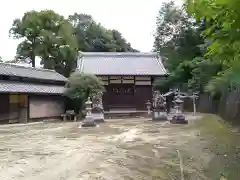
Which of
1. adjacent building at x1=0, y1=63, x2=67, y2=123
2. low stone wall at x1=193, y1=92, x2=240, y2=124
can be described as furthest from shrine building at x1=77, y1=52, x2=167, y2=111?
low stone wall at x1=193, y1=92, x2=240, y2=124

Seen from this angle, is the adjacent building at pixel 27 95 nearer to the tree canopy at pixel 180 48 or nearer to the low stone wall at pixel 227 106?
the tree canopy at pixel 180 48

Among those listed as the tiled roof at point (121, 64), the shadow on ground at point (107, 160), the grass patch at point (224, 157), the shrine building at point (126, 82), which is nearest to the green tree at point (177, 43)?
the tiled roof at point (121, 64)

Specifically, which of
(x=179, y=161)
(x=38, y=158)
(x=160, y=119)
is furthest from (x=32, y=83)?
(x=179, y=161)

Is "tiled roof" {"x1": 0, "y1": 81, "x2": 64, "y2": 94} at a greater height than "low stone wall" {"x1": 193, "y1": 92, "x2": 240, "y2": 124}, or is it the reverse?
"tiled roof" {"x1": 0, "y1": 81, "x2": 64, "y2": 94}

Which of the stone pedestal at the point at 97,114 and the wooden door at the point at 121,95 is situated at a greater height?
the wooden door at the point at 121,95

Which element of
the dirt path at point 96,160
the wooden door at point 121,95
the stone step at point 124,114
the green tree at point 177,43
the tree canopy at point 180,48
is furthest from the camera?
the green tree at point 177,43

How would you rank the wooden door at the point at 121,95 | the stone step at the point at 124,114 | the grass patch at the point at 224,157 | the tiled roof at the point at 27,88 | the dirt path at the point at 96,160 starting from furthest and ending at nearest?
1. the wooden door at the point at 121,95
2. the stone step at the point at 124,114
3. the tiled roof at the point at 27,88
4. the grass patch at the point at 224,157
5. the dirt path at the point at 96,160

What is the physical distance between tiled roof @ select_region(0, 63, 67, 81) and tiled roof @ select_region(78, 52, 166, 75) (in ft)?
9.01

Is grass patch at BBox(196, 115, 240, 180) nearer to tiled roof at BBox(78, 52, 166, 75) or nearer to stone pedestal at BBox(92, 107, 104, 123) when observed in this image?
stone pedestal at BBox(92, 107, 104, 123)

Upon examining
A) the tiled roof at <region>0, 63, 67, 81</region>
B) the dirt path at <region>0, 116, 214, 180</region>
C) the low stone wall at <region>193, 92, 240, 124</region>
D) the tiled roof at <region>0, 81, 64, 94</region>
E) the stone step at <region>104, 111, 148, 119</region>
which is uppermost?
the tiled roof at <region>0, 63, 67, 81</region>

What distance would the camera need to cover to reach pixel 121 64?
30.8 metres

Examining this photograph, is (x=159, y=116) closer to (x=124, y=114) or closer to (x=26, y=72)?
(x=124, y=114)

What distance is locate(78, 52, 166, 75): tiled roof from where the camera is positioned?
2900 cm

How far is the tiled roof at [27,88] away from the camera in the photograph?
21469 millimetres
